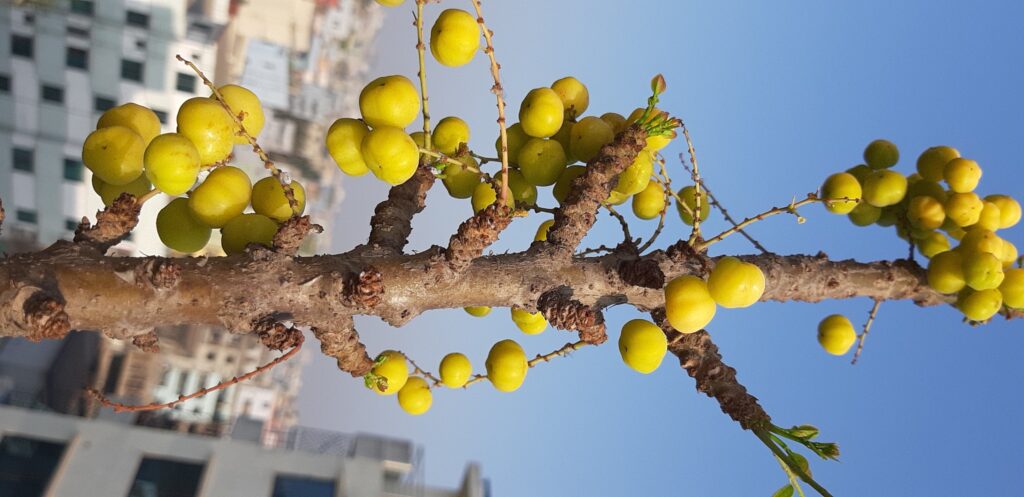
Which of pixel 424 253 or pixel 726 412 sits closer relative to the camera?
pixel 424 253

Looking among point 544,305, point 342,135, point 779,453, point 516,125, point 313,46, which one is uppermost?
point 313,46

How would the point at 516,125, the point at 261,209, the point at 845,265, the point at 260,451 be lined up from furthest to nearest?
the point at 260,451, the point at 845,265, the point at 516,125, the point at 261,209

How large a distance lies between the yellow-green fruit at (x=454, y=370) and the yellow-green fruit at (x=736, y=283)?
1.29 metres

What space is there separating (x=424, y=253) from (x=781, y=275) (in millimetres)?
1735

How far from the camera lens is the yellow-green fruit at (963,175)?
11.3 ft

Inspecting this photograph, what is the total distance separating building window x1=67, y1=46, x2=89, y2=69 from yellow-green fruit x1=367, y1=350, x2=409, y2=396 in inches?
778

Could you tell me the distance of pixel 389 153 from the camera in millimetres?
2143

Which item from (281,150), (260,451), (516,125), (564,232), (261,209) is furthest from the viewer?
(281,150)

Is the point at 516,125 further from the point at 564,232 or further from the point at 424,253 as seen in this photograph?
the point at 424,253

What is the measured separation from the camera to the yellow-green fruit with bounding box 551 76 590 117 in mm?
2777

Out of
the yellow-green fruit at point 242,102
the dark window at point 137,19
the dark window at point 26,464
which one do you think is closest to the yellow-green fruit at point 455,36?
the yellow-green fruit at point 242,102

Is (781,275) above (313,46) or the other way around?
the other way around

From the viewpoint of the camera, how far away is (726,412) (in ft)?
8.58

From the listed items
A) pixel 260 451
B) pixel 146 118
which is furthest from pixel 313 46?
pixel 146 118
